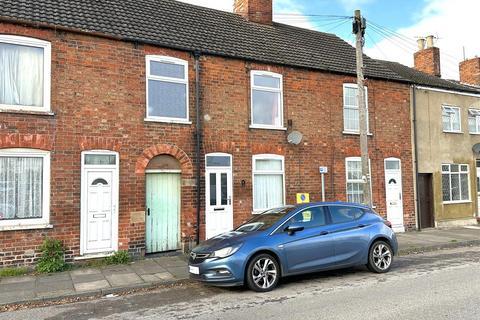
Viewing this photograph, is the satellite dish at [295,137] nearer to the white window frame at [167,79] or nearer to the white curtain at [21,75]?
the white window frame at [167,79]

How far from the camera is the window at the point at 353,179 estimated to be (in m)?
14.6

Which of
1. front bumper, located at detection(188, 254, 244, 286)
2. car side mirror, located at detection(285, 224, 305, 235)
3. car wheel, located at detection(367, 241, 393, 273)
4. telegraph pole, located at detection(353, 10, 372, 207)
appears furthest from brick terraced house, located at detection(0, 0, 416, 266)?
car wheel, located at detection(367, 241, 393, 273)

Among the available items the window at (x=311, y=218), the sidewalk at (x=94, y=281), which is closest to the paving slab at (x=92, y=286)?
the sidewalk at (x=94, y=281)

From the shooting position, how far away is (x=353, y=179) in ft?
48.4

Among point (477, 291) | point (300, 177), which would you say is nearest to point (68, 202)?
point (300, 177)

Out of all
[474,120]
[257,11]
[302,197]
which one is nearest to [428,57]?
[474,120]

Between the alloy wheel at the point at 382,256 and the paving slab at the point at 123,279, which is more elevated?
the alloy wheel at the point at 382,256

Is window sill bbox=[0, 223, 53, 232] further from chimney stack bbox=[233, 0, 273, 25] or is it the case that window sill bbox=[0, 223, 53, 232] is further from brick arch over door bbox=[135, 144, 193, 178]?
chimney stack bbox=[233, 0, 273, 25]

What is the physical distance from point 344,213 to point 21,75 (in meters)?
8.19

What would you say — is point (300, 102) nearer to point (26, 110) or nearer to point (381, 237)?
point (381, 237)

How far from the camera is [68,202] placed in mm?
10055

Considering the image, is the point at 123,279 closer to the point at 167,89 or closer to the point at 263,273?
the point at 263,273

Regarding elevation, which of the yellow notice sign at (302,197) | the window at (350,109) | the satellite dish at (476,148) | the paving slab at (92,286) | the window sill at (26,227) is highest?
the window at (350,109)

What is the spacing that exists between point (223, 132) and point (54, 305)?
673 cm
